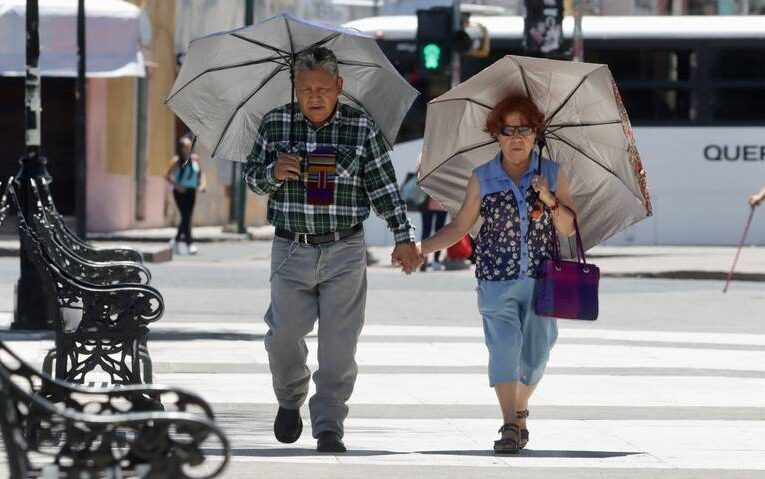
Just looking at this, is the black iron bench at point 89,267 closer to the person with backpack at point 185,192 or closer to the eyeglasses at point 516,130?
the eyeglasses at point 516,130

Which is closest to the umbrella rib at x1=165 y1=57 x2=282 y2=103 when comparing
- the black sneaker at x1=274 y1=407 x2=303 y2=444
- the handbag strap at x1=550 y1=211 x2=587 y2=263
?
the handbag strap at x1=550 y1=211 x2=587 y2=263

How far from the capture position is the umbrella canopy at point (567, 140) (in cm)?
910

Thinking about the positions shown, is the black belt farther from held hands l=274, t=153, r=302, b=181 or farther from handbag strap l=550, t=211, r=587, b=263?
handbag strap l=550, t=211, r=587, b=263

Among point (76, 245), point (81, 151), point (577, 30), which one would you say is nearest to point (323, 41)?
point (76, 245)

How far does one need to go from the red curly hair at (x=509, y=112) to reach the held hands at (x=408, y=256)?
0.66m

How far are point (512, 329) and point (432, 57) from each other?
13948 mm

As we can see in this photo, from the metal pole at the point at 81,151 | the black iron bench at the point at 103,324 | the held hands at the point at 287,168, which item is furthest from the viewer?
the metal pole at the point at 81,151

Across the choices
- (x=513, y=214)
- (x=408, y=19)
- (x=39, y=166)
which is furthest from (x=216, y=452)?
(x=408, y=19)

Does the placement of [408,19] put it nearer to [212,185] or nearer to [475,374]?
[212,185]

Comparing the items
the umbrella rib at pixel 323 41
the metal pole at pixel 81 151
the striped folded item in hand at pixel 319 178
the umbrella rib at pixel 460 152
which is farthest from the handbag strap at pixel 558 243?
the metal pole at pixel 81 151

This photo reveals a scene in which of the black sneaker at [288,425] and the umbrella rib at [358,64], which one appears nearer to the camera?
the black sneaker at [288,425]

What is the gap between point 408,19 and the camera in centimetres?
2878

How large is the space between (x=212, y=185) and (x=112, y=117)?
573 cm

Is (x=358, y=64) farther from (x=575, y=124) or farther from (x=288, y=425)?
(x=288, y=425)
